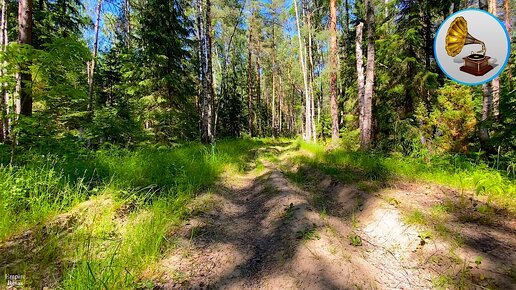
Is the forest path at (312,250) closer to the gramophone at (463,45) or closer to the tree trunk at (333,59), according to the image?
the gramophone at (463,45)

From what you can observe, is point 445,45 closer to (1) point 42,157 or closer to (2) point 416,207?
(2) point 416,207

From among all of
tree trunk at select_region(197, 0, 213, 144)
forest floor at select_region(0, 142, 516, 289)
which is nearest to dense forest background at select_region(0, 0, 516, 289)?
forest floor at select_region(0, 142, 516, 289)

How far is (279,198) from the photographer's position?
455cm

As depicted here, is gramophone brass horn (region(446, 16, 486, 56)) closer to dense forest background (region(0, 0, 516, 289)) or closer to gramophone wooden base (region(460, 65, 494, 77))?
gramophone wooden base (region(460, 65, 494, 77))

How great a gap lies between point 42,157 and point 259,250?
13.3ft

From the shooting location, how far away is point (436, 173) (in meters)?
5.45

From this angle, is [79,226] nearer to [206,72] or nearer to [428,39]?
[206,72]

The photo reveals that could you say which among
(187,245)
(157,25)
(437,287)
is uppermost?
(157,25)

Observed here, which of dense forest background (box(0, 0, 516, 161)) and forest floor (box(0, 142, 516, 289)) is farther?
dense forest background (box(0, 0, 516, 161))

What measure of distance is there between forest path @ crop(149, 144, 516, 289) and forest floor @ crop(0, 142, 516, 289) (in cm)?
1

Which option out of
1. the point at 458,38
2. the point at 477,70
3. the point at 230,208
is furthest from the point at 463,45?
the point at 230,208

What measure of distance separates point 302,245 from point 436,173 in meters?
4.34

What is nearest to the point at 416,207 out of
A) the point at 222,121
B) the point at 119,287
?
the point at 119,287

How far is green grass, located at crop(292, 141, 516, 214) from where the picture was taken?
395 centimetres
